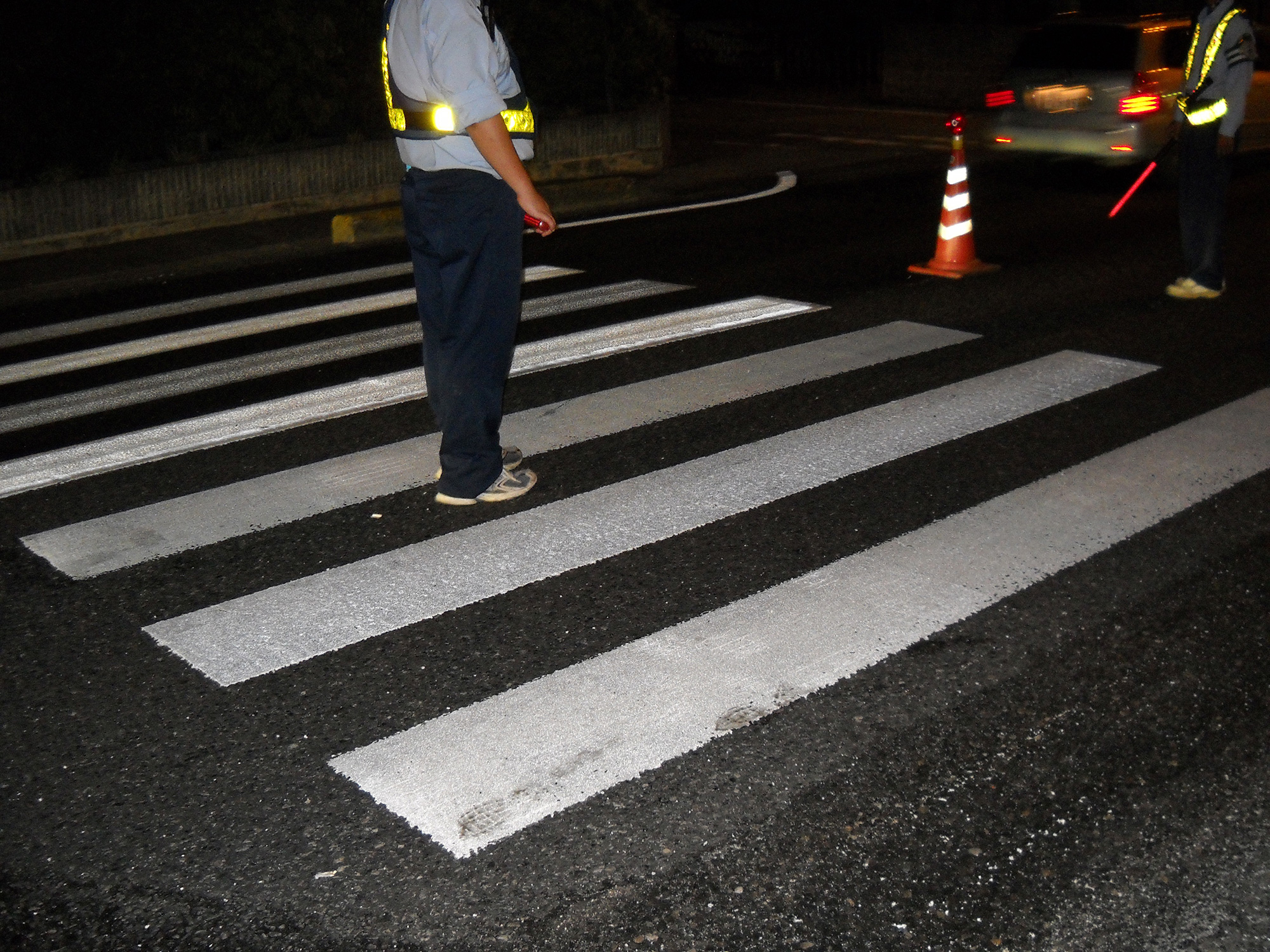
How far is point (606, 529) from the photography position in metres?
4.62

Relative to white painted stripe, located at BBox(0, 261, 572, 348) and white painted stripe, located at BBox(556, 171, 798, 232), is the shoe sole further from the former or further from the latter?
white painted stripe, located at BBox(556, 171, 798, 232)

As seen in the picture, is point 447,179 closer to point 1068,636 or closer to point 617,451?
point 617,451

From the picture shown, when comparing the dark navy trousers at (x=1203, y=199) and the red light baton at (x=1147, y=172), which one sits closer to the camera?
the dark navy trousers at (x=1203, y=199)

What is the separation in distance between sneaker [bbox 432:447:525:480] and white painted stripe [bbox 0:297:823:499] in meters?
1.14

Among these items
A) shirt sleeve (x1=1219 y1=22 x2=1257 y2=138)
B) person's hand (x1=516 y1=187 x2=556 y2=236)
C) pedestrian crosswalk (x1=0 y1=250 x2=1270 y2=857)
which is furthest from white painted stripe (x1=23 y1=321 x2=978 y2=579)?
shirt sleeve (x1=1219 y1=22 x2=1257 y2=138)

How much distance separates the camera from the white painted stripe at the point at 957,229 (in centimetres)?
866

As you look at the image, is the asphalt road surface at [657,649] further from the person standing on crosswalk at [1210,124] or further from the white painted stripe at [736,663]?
the person standing on crosswalk at [1210,124]

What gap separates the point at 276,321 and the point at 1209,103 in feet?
17.6

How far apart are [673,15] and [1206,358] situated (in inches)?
494

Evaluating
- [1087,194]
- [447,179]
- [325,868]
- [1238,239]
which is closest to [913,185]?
[1087,194]

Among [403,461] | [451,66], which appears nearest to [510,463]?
[403,461]

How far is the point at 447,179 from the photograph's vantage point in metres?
4.45

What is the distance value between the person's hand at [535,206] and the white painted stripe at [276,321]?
3444 mm

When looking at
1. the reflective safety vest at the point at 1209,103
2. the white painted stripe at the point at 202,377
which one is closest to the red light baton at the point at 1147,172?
the reflective safety vest at the point at 1209,103
